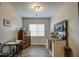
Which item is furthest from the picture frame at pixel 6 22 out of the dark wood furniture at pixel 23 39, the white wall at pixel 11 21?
the dark wood furniture at pixel 23 39

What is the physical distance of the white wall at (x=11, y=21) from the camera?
2678 mm

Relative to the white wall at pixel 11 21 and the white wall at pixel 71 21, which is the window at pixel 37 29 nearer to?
the white wall at pixel 11 21

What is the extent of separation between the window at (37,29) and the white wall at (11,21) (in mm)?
294

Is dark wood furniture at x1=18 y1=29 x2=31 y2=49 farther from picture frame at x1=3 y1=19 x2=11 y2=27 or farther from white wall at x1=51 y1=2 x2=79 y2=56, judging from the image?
white wall at x1=51 y1=2 x2=79 y2=56

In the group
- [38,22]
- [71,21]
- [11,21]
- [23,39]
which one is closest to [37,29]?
[38,22]

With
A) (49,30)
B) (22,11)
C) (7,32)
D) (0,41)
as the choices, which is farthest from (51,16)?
(0,41)

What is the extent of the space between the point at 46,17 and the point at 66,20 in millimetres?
938

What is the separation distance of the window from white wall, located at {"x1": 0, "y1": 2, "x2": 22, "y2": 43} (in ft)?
0.96

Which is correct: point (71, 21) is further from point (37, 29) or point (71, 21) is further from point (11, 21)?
point (11, 21)

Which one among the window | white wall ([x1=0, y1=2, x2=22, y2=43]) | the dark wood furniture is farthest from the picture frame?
the window

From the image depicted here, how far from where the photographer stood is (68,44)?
355cm

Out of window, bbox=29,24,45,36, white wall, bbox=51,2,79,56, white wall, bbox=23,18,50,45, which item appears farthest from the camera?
white wall, bbox=51,2,79,56

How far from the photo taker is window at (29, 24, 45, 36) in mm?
2664

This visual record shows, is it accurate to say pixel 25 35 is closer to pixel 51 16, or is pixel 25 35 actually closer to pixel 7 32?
pixel 7 32
